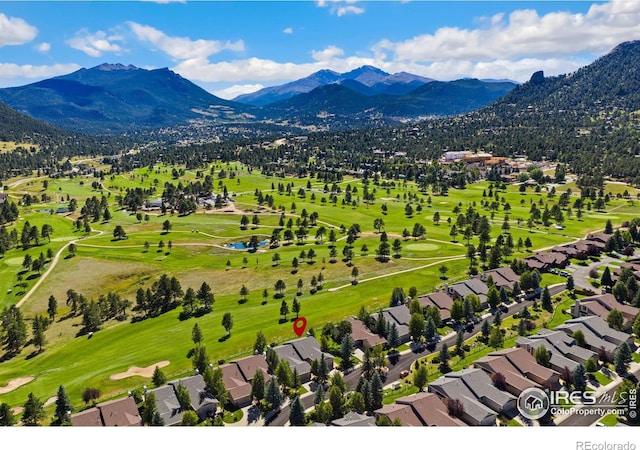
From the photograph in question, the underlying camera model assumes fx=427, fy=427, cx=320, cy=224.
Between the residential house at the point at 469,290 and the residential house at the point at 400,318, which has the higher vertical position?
the residential house at the point at 469,290

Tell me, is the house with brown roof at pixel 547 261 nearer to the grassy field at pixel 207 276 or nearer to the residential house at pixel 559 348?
the grassy field at pixel 207 276

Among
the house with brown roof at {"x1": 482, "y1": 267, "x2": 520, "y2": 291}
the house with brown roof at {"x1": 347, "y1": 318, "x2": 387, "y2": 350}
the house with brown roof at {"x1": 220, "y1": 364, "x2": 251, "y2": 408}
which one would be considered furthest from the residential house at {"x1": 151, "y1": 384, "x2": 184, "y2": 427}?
the house with brown roof at {"x1": 482, "y1": 267, "x2": 520, "y2": 291}

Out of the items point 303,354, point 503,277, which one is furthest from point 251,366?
point 503,277

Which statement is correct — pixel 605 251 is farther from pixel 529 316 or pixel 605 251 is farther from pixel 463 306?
pixel 463 306

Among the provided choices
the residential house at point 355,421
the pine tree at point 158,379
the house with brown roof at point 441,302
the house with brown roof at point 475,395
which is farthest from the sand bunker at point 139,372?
the house with brown roof at point 441,302

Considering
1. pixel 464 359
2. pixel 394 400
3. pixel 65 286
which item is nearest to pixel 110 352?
pixel 65 286

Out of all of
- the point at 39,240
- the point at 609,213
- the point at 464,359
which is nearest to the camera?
the point at 464,359

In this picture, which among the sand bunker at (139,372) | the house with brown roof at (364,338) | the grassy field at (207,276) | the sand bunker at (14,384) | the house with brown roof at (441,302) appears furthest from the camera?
the house with brown roof at (441,302)

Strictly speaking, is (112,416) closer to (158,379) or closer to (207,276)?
(158,379)
